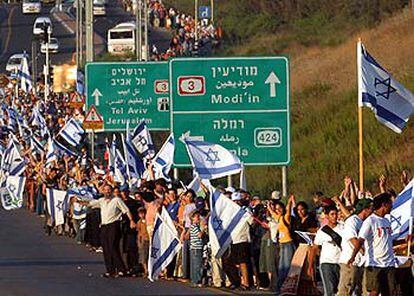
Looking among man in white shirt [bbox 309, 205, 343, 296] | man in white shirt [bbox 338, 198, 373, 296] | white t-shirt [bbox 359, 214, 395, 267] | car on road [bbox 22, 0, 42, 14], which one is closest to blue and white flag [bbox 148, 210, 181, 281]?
man in white shirt [bbox 309, 205, 343, 296]

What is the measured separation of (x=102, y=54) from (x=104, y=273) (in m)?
58.2

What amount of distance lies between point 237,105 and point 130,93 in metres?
9.56

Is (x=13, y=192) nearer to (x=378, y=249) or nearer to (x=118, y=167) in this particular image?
(x=118, y=167)

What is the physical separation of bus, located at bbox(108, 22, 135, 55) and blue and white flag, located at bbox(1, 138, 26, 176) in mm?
37131

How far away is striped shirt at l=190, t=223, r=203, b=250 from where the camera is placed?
83.1 feet

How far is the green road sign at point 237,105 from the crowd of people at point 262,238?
1.25 meters

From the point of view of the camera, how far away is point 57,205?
1420 inches

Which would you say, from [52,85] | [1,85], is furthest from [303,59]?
[1,85]

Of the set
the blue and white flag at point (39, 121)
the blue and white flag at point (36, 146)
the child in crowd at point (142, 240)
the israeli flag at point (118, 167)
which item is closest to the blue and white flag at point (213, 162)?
the child in crowd at point (142, 240)

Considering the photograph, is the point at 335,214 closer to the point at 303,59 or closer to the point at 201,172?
the point at 201,172

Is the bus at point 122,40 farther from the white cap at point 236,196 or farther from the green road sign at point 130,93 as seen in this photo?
the white cap at point 236,196

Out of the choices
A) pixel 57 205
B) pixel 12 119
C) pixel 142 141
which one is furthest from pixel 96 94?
pixel 12 119

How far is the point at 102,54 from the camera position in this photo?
85.1 meters

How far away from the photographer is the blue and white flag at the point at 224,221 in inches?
964
